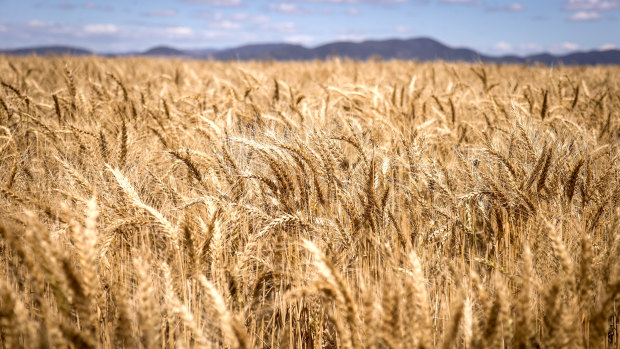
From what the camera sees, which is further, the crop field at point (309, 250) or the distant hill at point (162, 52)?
the distant hill at point (162, 52)

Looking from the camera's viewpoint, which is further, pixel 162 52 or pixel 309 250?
pixel 162 52

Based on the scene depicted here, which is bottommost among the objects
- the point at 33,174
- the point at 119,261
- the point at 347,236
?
the point at 119,261

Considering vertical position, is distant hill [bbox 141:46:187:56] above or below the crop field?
above

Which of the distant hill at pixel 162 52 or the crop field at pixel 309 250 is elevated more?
the distant hill at pixel 162 52

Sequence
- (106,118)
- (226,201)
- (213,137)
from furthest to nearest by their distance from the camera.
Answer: (106,118) → (213,137) → (226,201)

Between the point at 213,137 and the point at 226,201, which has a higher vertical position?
the point at 213,137

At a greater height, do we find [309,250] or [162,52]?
[162,52]

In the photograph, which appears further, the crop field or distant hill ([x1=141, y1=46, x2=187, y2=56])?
distant hill ([x1=141, y1=46, x2=187, y2=56])

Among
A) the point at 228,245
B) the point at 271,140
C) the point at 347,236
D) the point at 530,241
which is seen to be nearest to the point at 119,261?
the point at 228,245

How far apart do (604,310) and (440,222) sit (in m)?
0.88

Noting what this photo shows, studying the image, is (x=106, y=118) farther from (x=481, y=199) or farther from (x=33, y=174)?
(x=481, y=199)

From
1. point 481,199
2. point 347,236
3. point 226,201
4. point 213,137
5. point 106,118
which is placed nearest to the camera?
point 347,236

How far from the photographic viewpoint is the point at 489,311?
891 millimetres

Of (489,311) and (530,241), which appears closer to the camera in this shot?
(489,311)
